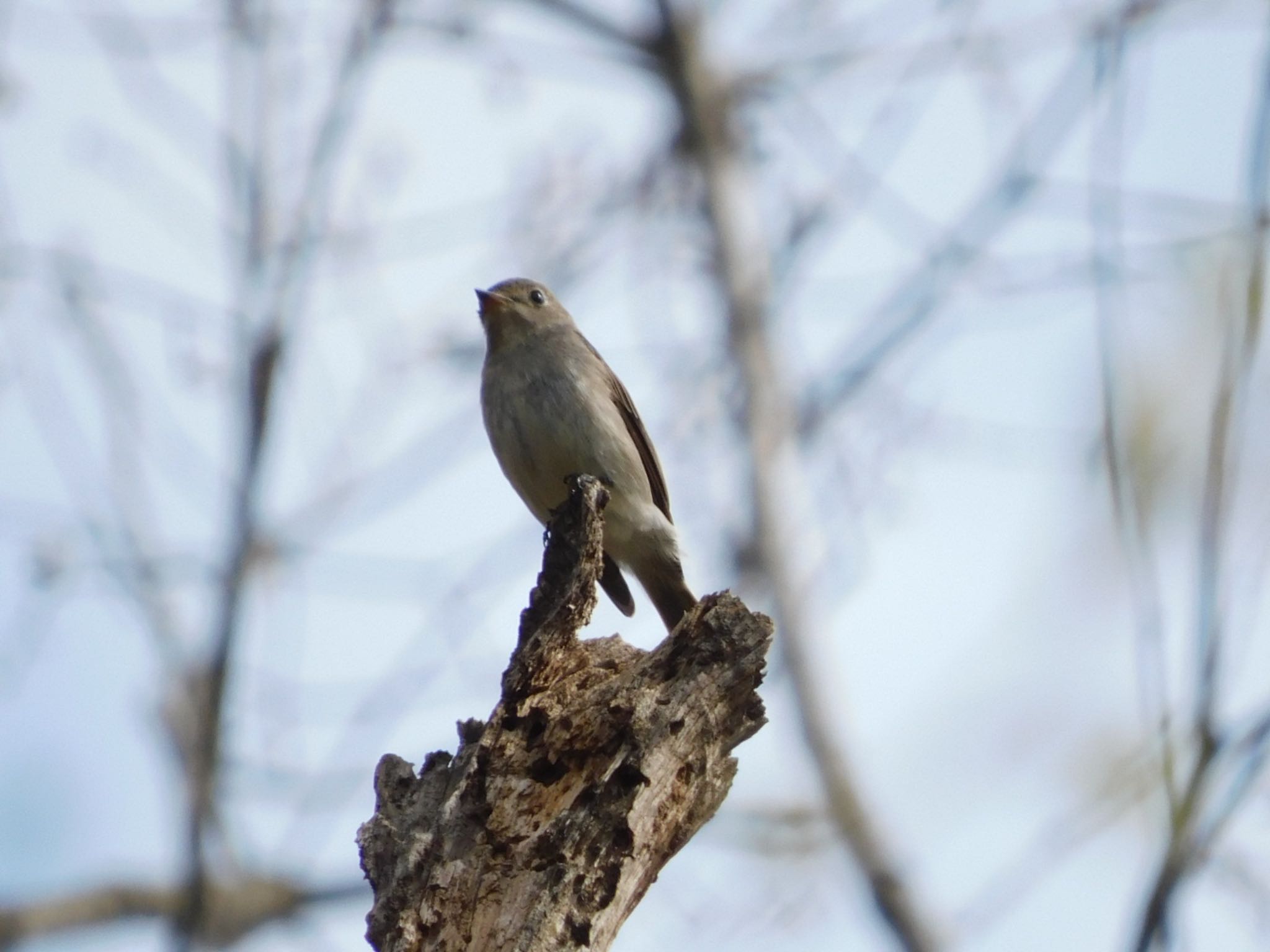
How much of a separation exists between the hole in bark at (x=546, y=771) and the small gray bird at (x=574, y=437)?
7.04 feet

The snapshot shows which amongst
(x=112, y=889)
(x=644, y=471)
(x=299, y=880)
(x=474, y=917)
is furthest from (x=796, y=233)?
(x=474, y=917)

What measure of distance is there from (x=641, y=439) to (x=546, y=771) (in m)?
2.98

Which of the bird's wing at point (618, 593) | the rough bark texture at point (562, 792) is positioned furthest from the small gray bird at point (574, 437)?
the rough bark texture at point (562, 792)

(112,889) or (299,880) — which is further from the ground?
(112,889)

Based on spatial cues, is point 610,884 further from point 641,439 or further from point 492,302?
point 492,302

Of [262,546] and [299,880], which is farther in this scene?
[299,880]

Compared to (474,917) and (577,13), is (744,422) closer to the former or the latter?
(577,13)

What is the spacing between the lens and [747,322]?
911 cm

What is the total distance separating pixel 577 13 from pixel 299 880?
5763mm

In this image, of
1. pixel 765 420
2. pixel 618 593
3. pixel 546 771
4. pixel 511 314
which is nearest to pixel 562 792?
pixel 546 771

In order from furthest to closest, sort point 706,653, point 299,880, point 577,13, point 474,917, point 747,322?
point 577,13
point 747,322
point 299,880
point 706,653
point 474,917

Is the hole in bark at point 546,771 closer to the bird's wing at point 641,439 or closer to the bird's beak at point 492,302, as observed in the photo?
the bird's wing at point 641,439

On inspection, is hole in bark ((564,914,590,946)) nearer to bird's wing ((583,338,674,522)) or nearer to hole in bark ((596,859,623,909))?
hole in bark ((596,859,623,909))

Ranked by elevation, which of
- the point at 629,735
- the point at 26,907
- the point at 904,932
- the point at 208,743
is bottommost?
the point at 629,735
